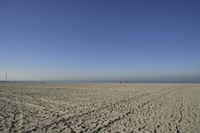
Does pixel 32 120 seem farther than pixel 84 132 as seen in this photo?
Yes

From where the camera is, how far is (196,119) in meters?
9.44

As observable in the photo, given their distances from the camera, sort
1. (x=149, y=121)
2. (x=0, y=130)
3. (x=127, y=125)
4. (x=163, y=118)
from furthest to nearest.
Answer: (x=163, y=118), (x=149, y=121), (x=127, y=125), (x=0, y=130)

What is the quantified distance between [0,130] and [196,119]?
→ 28.9 ft

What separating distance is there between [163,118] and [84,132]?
14.9 feet

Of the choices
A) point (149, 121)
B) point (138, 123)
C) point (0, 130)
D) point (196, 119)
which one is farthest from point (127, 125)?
point (0, 130)

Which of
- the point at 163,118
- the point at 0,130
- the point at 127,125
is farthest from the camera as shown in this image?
the point at 163,118

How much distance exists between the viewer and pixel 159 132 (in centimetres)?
728

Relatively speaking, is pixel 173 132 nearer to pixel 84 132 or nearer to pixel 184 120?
pixel 184 120

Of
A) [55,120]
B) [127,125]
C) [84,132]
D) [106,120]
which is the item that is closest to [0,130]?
[55,120]

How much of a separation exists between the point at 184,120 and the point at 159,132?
8.69ft

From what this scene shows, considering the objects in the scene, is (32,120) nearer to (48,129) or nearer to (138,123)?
(48,129)

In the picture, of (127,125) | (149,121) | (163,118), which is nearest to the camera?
(127,125)

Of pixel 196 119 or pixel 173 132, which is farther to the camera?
pixel 196 119

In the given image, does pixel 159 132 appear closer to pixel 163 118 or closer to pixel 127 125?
pixel 127 125
